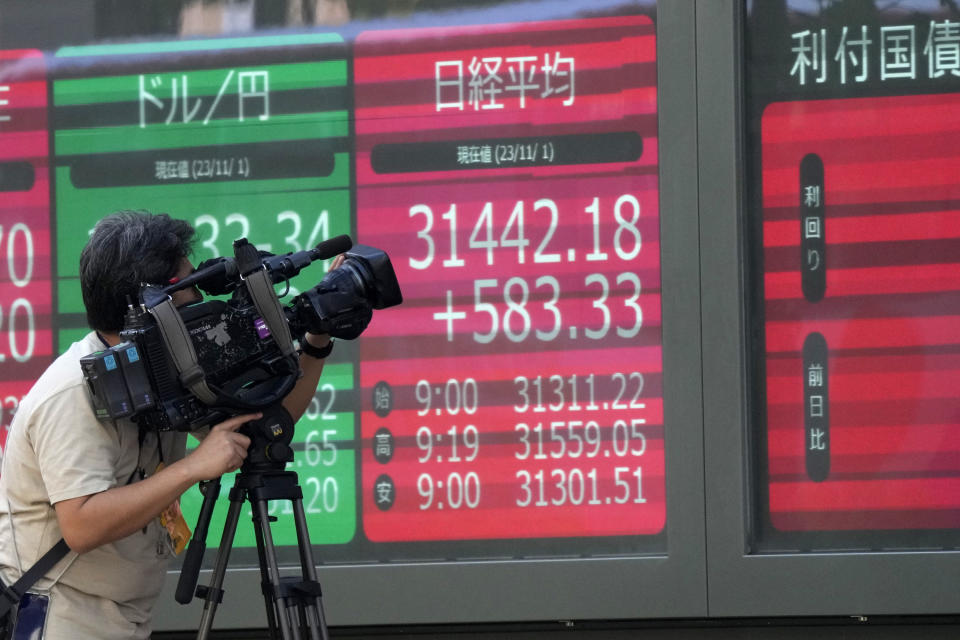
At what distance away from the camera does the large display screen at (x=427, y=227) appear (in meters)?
3.87

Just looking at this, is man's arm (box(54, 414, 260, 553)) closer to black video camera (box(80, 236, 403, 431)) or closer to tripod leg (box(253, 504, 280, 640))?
black video camera (box(80, 236, 403, 431))

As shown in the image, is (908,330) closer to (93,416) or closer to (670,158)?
(670,158)

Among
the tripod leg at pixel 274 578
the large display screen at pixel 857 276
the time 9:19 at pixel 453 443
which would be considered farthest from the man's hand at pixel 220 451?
the large display screen at pixel 857 276

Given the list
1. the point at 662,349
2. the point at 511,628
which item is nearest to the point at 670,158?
the point at 662,349

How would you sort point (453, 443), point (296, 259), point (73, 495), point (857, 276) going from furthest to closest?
point (453, 443)
point (857, 276)
point (296, 259)
point (73, 495)

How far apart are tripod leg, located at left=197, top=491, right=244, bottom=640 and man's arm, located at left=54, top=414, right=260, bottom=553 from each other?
0.72 ft

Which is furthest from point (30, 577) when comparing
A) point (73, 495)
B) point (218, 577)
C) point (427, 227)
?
point (427, 227)

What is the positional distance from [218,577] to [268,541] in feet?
0.49

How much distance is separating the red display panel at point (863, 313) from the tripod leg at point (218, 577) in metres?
1.95

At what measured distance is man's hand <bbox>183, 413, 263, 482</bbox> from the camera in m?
2.43

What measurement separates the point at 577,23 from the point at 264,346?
6.38ft

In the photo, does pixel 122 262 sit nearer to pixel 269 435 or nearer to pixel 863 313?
pixel 269 435

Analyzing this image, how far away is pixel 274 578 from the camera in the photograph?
103 inches

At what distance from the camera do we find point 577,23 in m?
3.90
